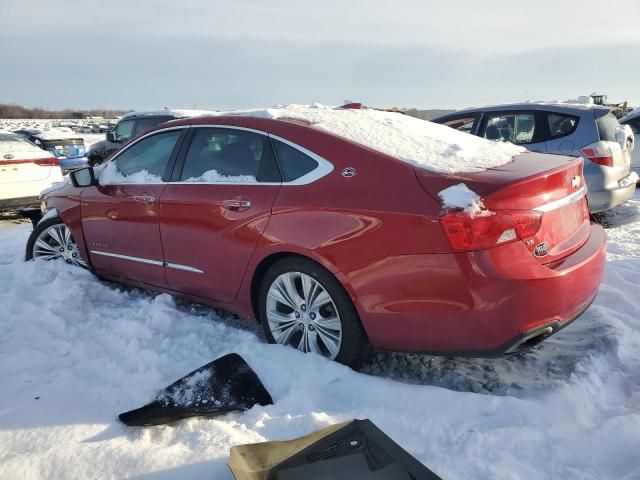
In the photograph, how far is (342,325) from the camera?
118 inches

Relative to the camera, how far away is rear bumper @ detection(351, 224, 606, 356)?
2.53 metres

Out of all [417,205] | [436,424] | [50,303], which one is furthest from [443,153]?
[50,303]

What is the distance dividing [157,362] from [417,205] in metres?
1.81

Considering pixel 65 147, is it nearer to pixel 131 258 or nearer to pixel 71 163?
pixel 71 163

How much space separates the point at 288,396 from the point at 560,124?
18.0 feet

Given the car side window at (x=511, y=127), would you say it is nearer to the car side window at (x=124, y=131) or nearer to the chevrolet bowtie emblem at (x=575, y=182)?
the chevrolet bowtie emblem at (x=575, y=182)

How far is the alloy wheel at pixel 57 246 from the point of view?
4793 mm

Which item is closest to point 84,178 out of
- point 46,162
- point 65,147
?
point 46,162

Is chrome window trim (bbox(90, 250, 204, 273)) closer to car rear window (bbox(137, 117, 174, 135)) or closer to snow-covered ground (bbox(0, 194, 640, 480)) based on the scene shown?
snow-covered ground (bbox(0, 194, 640, 480))

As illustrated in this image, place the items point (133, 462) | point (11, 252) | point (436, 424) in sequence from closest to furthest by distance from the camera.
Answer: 1. point (133, 462)
2. point (436, 424)
3. point (11, 252)

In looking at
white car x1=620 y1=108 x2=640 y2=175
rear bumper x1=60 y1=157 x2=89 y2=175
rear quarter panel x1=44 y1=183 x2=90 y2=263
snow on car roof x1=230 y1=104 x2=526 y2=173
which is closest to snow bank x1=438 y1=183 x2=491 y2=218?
snow on car roof x1=230 y1=104 x2=526 y2=173

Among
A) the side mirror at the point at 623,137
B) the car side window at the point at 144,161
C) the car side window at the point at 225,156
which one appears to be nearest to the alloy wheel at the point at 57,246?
the car side window at the point at 144,161

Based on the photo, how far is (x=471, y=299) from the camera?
8.41ft

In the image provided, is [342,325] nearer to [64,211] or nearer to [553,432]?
[553,432]
